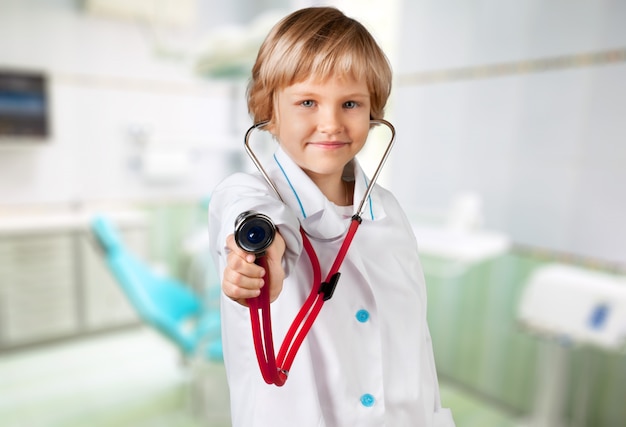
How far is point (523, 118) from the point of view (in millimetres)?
1960

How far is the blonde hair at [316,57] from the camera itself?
0.34 meters

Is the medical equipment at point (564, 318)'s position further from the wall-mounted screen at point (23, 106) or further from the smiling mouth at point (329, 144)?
the wall-mounted screen at point (23, 106)

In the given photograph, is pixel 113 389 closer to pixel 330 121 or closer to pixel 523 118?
pixel 523 118

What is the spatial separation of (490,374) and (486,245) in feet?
3.65

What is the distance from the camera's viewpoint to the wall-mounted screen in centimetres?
260

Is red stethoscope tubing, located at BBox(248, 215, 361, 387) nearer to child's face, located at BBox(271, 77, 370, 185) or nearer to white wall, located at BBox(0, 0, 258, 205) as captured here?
child's face, located at BBox(271, 77, 370, 185)

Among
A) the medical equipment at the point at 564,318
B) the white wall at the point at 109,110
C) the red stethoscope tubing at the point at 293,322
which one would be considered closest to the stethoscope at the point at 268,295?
the red stethoscope tubing at the point at 293,322

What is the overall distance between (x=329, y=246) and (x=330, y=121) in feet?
0.30

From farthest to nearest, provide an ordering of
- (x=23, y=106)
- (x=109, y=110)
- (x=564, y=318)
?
(x=109, y=110) → (x=23, y=106) → (x=564, y=318)

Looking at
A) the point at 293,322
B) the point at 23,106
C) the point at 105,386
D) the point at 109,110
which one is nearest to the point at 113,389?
the point at 105,386

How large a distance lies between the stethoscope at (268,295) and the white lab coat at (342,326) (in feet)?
0.06

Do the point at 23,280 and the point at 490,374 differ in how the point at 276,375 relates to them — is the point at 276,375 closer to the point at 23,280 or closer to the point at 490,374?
the point at 490,374

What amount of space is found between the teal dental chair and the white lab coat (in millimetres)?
1194

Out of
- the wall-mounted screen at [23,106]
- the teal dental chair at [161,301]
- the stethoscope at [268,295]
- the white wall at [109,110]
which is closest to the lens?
the stethoscope at [268,295]
